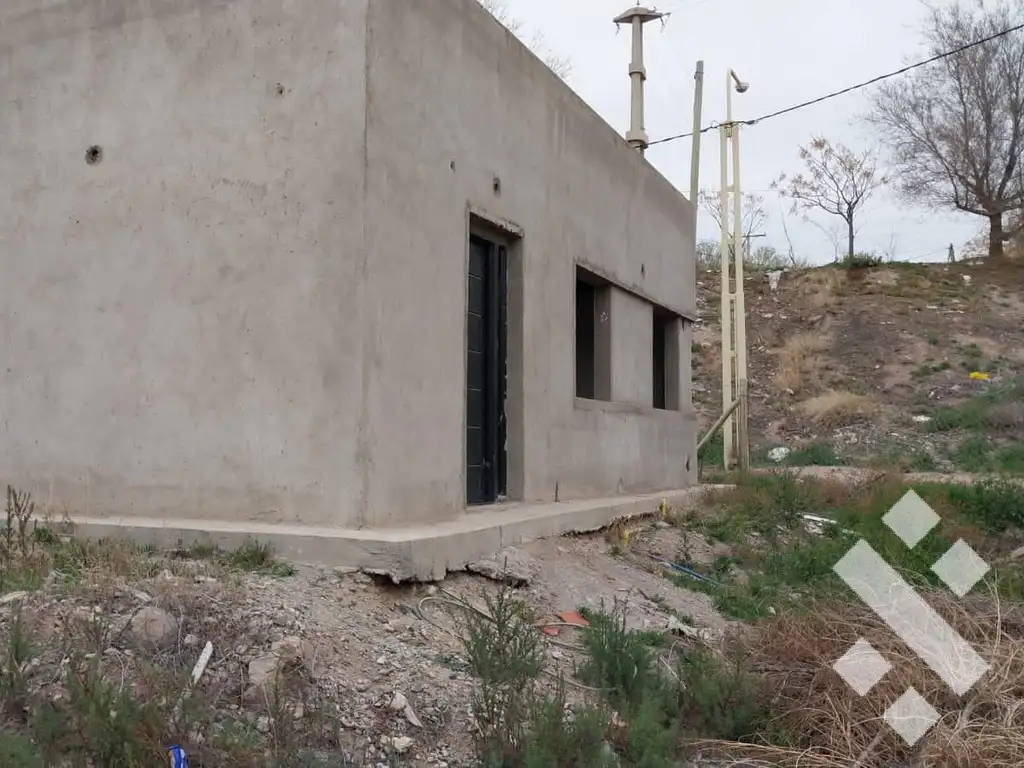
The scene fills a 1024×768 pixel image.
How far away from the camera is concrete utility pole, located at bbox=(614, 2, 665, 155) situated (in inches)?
545

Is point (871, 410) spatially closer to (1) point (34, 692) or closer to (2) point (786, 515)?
(2) point (786, 515)

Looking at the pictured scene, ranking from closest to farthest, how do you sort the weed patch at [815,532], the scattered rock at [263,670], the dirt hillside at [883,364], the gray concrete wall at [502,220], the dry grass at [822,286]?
the scattered rock at [263,670] → the gray concrete wall at [502,220] → the weed patch at [815,532] → the dirt hillside at [883,364] → the dry grass at [822,286]

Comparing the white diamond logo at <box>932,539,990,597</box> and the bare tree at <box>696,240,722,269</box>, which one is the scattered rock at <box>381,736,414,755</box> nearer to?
the white diamond logo at <box>932,539,990,597</box>

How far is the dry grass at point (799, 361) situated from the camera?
2356cm

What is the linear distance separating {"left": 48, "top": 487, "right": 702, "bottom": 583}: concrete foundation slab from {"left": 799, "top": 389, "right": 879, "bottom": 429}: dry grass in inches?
649

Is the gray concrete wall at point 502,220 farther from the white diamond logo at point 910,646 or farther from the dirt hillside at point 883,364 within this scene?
the dirt hillside at point 883,364

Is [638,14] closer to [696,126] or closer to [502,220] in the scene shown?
[696,126]

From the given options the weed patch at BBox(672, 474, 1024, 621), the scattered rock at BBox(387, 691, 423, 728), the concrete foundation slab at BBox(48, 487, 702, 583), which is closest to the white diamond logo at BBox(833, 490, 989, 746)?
the weed patch at BBox(672, 474, 1024, 621)

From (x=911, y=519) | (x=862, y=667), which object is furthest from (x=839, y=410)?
(x=862, y=667)

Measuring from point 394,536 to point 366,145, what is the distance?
81.6 inches

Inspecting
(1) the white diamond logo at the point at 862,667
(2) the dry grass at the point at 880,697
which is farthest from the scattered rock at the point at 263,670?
(1) the white diamond logo at the point at 862,667

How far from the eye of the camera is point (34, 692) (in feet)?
11.3

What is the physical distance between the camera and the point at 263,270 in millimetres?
5340

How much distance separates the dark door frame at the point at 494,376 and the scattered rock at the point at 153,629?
3040mm
